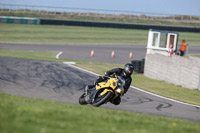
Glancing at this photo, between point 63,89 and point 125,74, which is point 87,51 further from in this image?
point 125,74

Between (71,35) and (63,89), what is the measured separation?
31.7 meters

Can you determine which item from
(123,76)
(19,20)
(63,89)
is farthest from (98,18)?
(123,76)

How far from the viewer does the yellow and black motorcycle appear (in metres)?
9.58

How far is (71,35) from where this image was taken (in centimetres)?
4494

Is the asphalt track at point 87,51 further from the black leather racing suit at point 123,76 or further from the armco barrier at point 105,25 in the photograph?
the black leather racing suit at point 123,76

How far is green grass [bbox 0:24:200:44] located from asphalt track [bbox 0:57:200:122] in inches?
824

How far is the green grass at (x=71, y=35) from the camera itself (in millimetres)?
40594

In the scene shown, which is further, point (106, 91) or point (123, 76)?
point (123, 76)

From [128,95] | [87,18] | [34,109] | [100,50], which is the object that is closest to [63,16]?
[87,18]

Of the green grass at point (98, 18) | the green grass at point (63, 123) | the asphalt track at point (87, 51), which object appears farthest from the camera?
the green grass at point (98, 18)

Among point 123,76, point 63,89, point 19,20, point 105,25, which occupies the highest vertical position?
point 19,20

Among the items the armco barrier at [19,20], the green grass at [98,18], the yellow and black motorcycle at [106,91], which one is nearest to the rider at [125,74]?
the yellow and black motorcycle at [106,91]

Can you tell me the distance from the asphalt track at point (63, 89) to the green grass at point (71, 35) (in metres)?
20.9

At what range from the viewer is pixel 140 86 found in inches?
655
